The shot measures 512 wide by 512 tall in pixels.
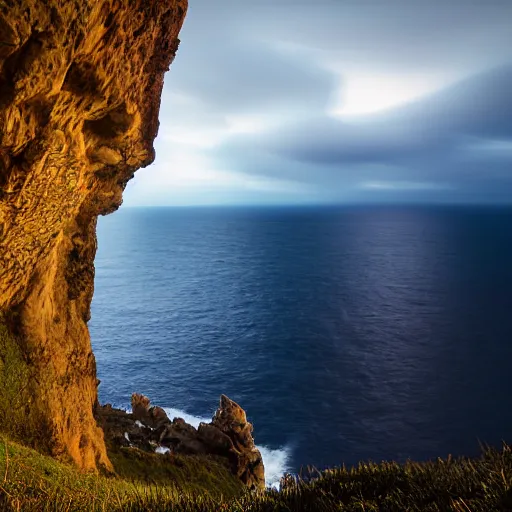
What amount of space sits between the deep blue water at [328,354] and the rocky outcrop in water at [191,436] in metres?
14.4

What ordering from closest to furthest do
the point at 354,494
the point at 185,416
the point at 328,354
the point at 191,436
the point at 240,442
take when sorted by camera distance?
the point at 354,494, the point at 191,436, the point at 240,442, the point at 185,416, the point at 328,354

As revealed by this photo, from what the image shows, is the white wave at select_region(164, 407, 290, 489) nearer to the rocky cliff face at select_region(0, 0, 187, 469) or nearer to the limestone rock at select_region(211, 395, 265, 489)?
the limestone rock at select_region(211, 395, 265, 489)

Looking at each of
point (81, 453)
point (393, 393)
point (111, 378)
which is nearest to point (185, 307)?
point (111, 378)

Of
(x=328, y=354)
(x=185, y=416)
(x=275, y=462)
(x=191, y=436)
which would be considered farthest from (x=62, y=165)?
(x=328, y=354)

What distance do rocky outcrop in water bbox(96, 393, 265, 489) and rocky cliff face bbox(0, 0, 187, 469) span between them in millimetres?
8087

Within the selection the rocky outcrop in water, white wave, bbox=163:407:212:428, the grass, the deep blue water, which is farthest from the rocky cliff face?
the deep blue water

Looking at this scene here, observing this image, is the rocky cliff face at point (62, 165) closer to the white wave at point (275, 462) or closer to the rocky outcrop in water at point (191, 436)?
the rocky outcrop in water at point (191, 436)

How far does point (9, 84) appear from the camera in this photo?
11.6m

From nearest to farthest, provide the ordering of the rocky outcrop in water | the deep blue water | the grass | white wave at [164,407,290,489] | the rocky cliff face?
1. the grass
2. the rocky cliff face
3. the rocky outcrop in water
4. white wave at [164,407,290,489]
5. the deep blue water

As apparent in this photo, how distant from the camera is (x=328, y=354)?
75.5m

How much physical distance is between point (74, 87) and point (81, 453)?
1599cm

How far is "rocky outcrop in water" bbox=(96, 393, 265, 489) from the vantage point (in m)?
31.0

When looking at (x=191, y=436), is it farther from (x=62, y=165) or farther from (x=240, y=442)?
(x=62, y=165)

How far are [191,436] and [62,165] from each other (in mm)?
25361
